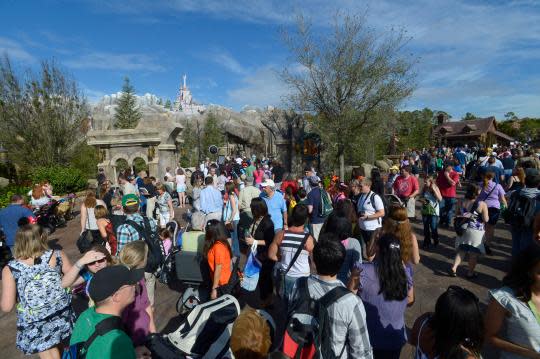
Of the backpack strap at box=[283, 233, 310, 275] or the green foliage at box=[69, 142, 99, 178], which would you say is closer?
the backpack strap at box=[283, 233, 310, 275]

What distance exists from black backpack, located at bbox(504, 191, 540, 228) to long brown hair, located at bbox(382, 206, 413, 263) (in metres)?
2.91

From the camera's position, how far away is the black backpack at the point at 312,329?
2102mm

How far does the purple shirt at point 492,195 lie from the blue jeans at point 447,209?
6.78ft

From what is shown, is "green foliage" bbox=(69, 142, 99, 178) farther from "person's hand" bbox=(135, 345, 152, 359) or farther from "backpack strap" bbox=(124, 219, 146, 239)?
"person's hand" bbox=(135, 345, 152, 359)

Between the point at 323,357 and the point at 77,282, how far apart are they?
2.59 meters

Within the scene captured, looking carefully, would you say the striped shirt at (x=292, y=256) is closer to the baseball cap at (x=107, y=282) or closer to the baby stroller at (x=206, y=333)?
the baby stroller at (x=206, y=333)

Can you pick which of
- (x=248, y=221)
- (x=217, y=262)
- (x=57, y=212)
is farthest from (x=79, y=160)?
(x=217, y=262)

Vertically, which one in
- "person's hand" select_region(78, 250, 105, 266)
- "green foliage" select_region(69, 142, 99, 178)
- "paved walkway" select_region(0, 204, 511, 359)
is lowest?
"paved walkway" select_region(0, 204, 511, 359)

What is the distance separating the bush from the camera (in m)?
15.9

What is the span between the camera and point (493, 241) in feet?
23.7

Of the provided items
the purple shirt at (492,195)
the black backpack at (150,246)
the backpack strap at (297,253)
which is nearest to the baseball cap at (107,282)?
the backpack strap at (297,253)

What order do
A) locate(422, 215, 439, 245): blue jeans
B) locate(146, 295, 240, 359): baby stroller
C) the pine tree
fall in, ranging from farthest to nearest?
the pine tree < locate(422, 215, 439, 245): blue jeans < locate(146, 295, 240, 359): baby stroller

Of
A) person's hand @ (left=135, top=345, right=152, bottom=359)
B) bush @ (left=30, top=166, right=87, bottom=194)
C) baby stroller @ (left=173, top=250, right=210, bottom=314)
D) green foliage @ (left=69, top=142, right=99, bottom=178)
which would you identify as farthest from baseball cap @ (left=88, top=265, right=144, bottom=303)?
green foliage @ (left=69, top=142, right=99, bottom=178)

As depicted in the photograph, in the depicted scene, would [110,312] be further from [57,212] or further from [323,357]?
[57,212]
